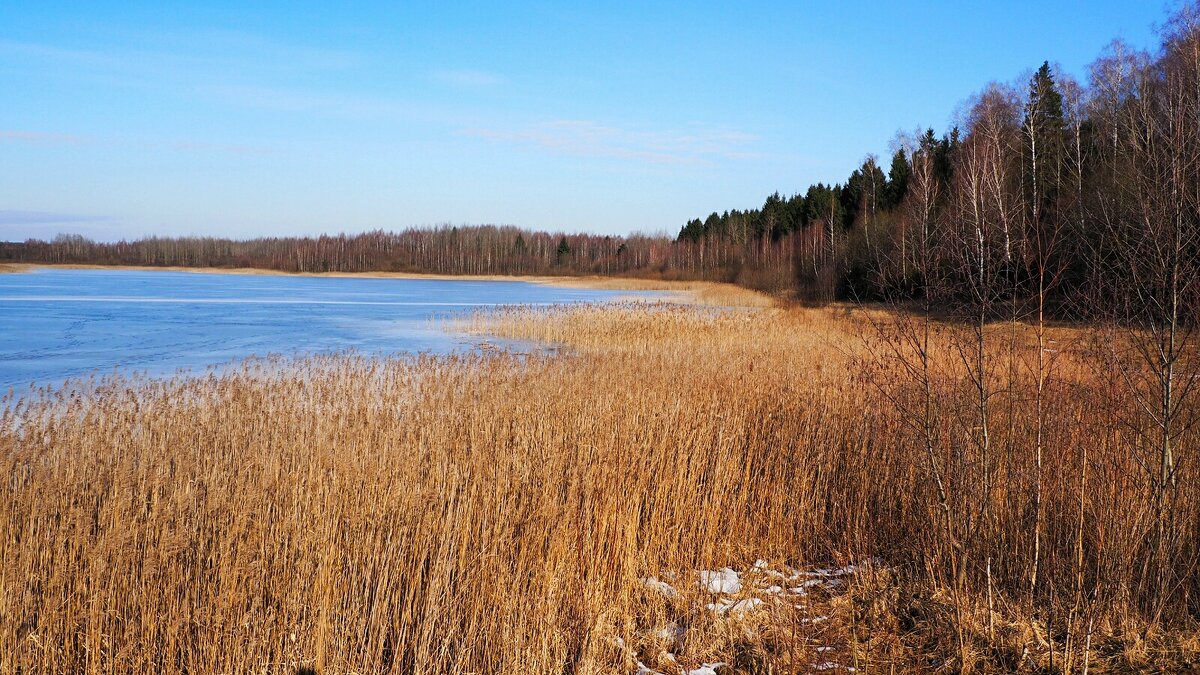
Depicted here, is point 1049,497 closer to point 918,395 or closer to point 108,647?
point 918,395

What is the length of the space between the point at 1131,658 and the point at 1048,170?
95.5ft

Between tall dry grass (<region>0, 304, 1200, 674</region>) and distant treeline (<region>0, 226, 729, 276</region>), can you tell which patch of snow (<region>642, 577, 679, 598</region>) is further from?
distant treeline (<region>0, 226, 729, 276</region>)

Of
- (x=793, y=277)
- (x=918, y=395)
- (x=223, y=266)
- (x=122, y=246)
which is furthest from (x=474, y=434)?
(x=122, y=246)

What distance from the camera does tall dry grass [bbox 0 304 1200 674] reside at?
12.6 feet

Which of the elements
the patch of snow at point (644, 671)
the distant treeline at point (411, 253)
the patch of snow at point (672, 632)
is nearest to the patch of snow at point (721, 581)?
the patch of snow at point (672, 632)

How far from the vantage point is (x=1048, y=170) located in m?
28.4

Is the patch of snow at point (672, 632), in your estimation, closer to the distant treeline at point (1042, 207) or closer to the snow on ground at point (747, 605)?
the snow on ground at point (747, 605)

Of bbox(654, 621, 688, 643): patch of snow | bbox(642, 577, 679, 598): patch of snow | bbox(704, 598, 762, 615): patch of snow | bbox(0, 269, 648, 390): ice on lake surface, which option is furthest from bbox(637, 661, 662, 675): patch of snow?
bbox(0, 269, 648, 390): ice on lake surface

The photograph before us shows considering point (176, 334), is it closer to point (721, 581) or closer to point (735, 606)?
point (721, 581)

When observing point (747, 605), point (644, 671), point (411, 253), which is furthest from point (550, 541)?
point (411, 253)

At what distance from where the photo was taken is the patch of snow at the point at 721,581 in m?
5.04

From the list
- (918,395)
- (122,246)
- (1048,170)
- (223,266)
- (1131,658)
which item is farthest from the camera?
(122,246)

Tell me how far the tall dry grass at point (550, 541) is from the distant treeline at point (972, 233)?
123 cm

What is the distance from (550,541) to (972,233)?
171 inches
